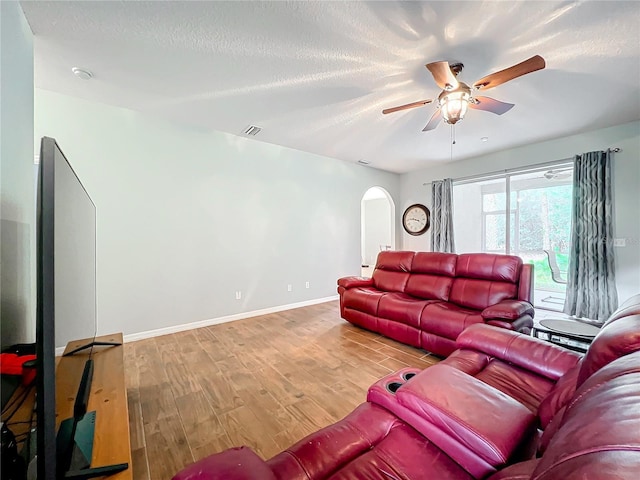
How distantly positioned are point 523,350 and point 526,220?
4019mm

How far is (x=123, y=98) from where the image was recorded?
9.26ft

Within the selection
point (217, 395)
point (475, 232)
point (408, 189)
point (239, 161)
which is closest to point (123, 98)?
point (239, 161)

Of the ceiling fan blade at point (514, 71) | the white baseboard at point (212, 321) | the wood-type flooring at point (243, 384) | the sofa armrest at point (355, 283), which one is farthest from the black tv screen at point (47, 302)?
the sofa armrest at point (355, 283)

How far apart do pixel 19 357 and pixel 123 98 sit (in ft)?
9.25

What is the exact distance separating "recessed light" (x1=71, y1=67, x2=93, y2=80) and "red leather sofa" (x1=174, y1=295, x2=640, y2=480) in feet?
10.6

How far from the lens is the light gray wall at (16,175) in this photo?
1338mm

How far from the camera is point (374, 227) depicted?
9578 millimetres

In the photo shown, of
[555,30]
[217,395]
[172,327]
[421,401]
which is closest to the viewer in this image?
[421,401]

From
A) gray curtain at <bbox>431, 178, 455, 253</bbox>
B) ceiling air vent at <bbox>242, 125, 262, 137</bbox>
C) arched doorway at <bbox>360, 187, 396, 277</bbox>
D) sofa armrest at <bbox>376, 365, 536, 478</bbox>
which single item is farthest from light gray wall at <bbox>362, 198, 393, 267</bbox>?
sofa armrest at <bbox>376, 365, 536, 478</bbox>

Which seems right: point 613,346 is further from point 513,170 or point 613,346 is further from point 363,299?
point 513,170

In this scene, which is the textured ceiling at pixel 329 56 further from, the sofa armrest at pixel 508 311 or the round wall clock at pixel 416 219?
the round wall clock at pixel 416 219

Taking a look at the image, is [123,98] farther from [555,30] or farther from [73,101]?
[555,30]

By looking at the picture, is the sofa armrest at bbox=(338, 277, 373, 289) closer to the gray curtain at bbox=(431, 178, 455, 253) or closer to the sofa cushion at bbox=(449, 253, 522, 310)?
the sofa cushion at bbox=(449, 253, 522, 310)

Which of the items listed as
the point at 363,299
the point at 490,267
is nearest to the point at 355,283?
the point at 363,299
